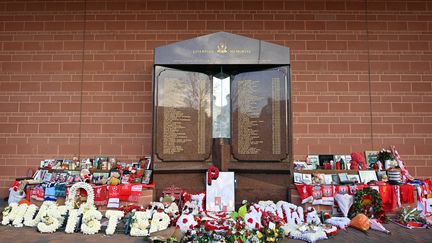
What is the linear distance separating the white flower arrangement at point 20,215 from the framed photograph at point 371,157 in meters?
5.40

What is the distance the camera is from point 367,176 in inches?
199

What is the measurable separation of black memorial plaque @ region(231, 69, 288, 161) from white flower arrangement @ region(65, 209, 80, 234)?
2.47 m

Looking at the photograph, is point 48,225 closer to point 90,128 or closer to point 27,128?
point 90,128

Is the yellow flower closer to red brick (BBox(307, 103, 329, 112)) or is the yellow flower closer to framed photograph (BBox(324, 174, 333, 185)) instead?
framed photograph (BBox(324, 174, 333, 185))

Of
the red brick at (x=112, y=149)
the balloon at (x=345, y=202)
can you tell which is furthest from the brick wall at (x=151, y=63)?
the balloon at (x=345, y=202)

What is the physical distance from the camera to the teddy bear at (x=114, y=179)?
4.81 metres

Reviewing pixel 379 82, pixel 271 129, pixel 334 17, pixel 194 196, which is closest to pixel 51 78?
pixel 194 196

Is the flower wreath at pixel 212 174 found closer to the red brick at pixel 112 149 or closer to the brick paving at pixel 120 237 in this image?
the brick paving at pixel 120 237

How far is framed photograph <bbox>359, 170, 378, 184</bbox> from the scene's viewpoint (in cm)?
502

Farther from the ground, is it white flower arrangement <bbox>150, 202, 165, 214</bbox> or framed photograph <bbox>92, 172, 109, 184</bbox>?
framed photograph <bbox>92, 172, 109, 184</bbox>

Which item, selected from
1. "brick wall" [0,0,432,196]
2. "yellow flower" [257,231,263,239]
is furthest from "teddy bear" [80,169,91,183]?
"yellow flower" [257,231,263,239]

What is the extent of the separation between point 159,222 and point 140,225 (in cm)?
23

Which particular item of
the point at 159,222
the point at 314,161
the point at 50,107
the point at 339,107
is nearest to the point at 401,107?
the point at 339,107

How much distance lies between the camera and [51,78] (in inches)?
241
